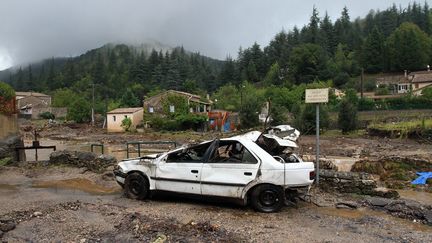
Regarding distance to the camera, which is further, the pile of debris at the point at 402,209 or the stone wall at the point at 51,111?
the stone wall at the point at 51,111

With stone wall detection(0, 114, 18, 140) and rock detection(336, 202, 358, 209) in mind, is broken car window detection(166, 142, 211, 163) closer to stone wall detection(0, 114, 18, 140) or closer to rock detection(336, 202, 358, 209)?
rock detection(336, 202, 358, 209)

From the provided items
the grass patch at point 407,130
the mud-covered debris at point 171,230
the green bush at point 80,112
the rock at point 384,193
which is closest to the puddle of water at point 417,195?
the rock at point 384,193

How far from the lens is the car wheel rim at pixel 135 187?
827 centimetres

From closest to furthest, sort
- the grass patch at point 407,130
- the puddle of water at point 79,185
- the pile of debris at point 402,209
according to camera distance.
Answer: the pile of debris at point 402,209
the puddle of water at point 79,185
the grass patch at point 407,130

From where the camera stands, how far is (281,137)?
8766mm

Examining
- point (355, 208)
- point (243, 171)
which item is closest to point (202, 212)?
point (243, 171)

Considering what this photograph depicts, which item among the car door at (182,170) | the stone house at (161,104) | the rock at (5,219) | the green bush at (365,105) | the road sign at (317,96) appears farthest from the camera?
the stone house at (161,104)

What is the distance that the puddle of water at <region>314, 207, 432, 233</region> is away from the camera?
6.75 m

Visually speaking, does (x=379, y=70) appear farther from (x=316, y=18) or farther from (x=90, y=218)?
(x=90, y=218)

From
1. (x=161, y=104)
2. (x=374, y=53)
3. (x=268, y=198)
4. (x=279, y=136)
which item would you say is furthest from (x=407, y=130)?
(x=374, y=53)

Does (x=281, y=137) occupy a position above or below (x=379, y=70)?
below

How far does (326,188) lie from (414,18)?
5678 inches

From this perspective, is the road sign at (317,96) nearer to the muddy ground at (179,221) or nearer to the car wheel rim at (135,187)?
the muddy ground at (179,221)

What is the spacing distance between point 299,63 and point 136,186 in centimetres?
9099
